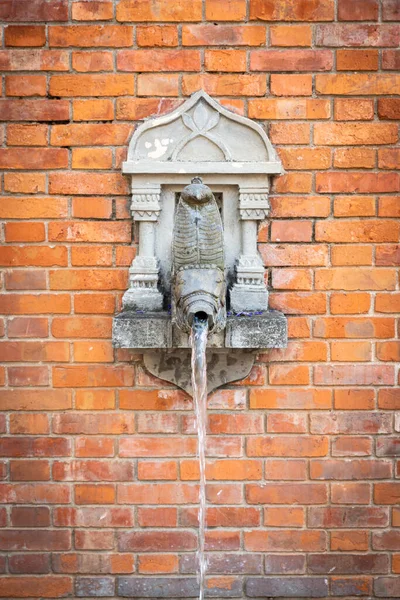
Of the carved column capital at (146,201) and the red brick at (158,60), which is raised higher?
the red brick at (158,60)

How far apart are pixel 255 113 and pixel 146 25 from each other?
484 millimetres

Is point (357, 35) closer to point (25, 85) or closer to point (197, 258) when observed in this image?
point (197, 258)

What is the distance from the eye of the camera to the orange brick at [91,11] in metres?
2.01

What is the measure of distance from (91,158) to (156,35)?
48 cm

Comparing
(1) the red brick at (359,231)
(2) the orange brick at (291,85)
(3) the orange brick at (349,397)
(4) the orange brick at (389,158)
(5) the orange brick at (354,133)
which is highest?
(2) the orange brick at (291,85)

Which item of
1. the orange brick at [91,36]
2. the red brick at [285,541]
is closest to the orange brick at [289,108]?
the orange brick at [91,36]

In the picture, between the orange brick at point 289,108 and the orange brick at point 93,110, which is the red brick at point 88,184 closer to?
the orange brick at point 93,110

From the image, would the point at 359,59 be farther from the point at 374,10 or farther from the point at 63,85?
the point at 63,85

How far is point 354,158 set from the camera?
2.03m

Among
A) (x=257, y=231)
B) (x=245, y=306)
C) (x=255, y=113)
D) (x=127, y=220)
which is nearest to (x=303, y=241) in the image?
(x=257, y=231)

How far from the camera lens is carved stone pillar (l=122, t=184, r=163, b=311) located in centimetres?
201

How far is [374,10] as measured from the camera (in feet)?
6.56

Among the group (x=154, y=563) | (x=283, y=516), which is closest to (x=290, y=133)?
(x=283, y=516)

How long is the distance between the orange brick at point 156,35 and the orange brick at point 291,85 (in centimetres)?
37
